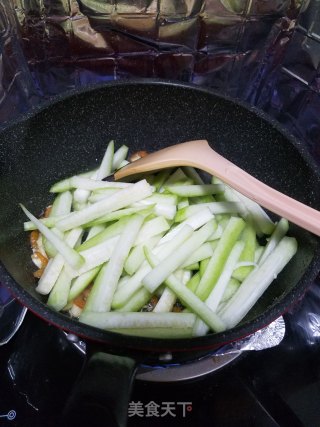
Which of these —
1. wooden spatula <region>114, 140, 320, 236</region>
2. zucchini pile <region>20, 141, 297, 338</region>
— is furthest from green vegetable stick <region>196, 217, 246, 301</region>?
wooden spatula <region>114, 140, 320, 236</region>

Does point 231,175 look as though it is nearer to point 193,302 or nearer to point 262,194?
point 262,194

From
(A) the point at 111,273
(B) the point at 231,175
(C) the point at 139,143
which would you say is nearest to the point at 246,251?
(B) the point at 231,175

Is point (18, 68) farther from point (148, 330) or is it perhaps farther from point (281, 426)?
point (281, 426)

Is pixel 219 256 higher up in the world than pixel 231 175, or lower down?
lower down

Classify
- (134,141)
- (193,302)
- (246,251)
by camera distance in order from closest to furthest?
(193,302), (246,251), (134,141)

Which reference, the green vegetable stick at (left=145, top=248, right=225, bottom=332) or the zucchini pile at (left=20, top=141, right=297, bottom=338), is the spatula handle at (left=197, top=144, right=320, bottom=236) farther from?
the green vegetable stick at (left=145, top=248, right=225, bottom=332)

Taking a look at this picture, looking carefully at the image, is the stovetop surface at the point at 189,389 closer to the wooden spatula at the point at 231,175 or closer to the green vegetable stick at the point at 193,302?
the green vegetable stick at the point at 193,302

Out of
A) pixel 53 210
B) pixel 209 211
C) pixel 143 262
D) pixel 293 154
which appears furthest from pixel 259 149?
pixel 53 210
